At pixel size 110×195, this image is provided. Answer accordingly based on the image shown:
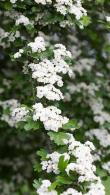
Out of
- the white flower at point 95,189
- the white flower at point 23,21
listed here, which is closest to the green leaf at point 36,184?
the white flower at point 95,189

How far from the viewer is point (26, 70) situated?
469 cm

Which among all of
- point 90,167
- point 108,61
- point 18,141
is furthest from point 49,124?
point 18,141

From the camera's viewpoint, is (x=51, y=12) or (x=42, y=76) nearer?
(x=42, y=76)

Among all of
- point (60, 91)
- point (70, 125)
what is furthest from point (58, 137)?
point (60, 91)

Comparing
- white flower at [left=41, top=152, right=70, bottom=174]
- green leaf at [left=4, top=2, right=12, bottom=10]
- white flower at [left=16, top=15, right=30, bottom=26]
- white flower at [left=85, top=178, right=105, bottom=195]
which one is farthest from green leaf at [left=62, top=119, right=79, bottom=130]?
green leaf at [left=4, top=2, right=12, bottom=10]

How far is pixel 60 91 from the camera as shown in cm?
484

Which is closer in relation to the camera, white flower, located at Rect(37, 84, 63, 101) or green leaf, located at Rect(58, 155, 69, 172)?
green leaf, located at Rect(58, 155, 69, 172)

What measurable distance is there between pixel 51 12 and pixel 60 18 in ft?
0.44

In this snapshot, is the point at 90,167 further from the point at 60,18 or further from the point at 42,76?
the point at 60,18

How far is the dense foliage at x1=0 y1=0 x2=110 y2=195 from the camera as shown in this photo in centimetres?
396

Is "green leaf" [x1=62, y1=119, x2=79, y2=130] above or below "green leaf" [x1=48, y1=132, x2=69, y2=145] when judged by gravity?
above

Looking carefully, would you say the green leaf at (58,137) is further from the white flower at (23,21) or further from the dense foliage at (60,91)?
the white flower at (23,21)

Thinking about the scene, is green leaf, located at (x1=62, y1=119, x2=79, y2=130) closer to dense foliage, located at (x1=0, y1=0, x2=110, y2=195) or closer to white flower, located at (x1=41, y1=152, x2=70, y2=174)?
dense foliage, located at (x1=0, y1=0, x2=110, y2=195)

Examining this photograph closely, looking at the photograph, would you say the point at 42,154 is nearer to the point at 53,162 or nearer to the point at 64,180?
the point at 53,162
